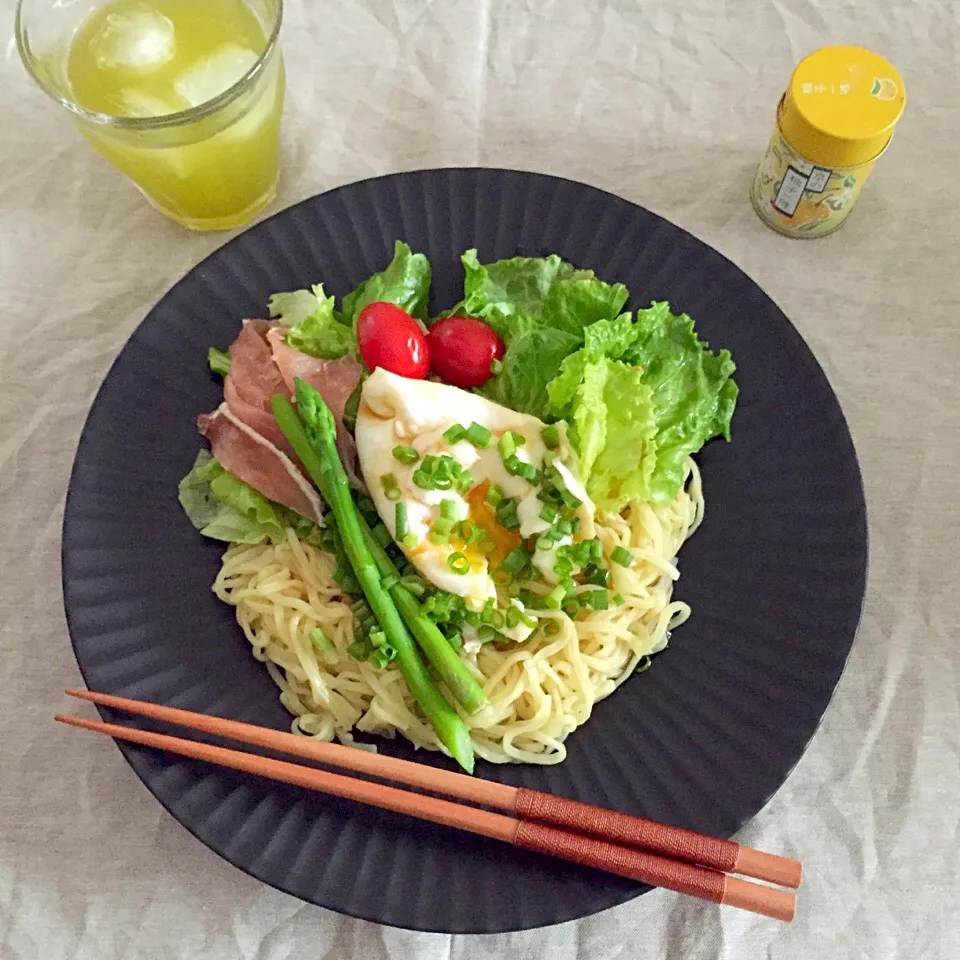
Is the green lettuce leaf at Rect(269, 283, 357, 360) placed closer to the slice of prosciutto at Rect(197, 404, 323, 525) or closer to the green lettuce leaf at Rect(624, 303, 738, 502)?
the slice of prosciutto at Rect(197, 404, 323, 525)

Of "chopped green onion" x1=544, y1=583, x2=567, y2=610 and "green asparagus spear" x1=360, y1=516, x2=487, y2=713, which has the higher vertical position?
"chopped green onion" x1=544, y1=583, x2=567, y2=610

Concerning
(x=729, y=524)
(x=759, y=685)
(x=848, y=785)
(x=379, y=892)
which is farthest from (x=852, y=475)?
(x=379, y=892)

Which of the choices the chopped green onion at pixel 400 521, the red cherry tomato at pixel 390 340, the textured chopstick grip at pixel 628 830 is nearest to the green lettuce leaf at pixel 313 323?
the red cherry tomato at pixel 390 340

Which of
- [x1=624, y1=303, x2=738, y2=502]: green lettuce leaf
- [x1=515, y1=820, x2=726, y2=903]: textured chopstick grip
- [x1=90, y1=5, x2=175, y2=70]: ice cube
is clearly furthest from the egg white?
[x1=90, y1=5, x2=175, y2=70]: ice cube

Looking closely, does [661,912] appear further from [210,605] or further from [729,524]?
[210,605]

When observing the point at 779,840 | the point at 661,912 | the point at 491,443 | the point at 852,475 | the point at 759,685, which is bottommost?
the point at 661,912

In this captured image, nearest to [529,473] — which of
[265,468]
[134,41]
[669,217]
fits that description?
[265,468]

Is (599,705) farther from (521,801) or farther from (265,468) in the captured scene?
(265,468)
